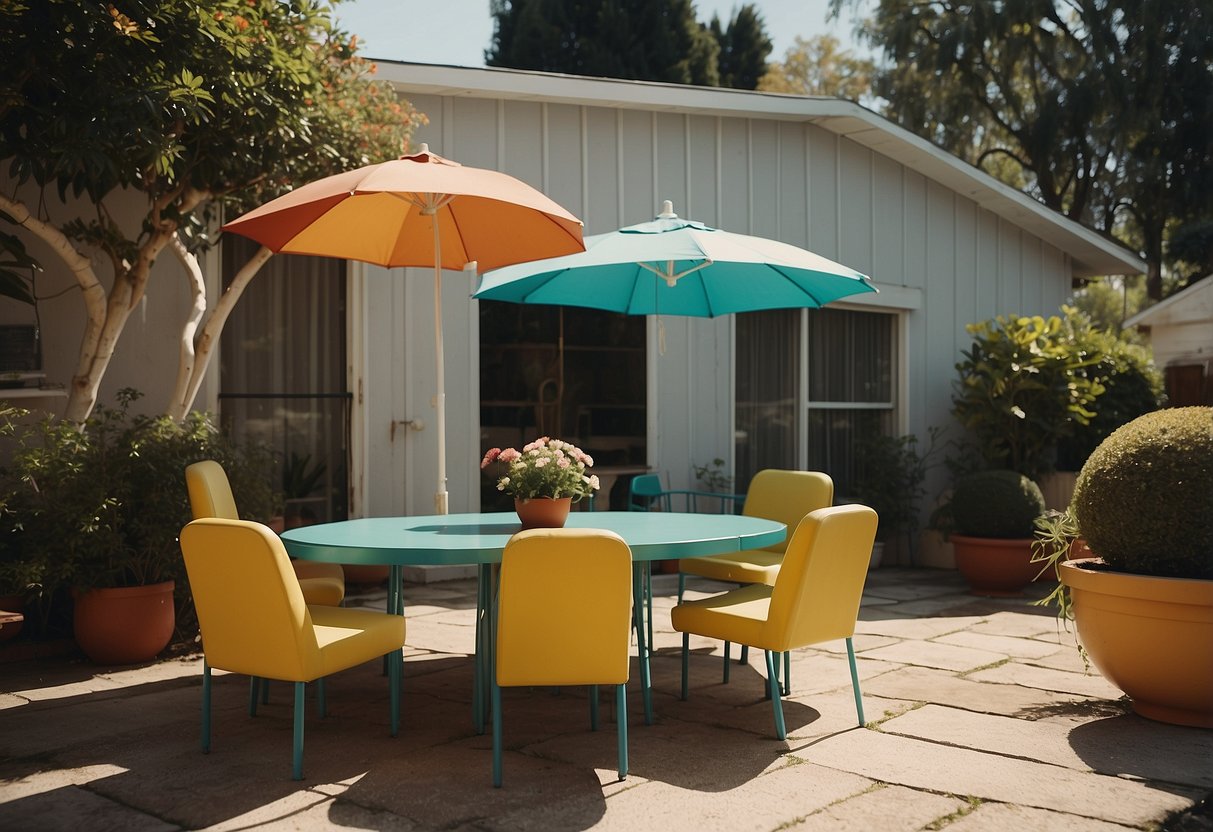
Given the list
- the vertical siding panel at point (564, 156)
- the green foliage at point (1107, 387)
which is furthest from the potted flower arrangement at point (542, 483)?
the green foliage at point (1107, 387)

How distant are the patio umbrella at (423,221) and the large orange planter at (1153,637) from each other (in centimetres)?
229

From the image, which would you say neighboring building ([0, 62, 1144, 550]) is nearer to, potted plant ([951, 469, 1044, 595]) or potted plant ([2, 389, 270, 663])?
potted plant ([2, 389, 270, 663])

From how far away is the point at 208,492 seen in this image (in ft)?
12.9

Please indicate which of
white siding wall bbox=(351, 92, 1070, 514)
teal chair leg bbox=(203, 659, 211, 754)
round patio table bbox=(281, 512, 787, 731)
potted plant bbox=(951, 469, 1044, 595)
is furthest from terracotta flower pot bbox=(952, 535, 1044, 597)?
teal chair leg bbox=(203, 659, 211, 754)

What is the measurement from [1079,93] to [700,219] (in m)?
11.0

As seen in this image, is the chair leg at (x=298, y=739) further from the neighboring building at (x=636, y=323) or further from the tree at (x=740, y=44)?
the tree at (x=740, y=44)

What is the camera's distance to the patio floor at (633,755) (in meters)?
2.77

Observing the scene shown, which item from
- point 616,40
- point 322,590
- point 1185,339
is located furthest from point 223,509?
point 616,40

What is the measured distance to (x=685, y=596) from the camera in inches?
243

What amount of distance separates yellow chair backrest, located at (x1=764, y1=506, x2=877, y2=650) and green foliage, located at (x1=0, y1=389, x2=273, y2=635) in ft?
8.34

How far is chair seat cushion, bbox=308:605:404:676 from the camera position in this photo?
3178 mm

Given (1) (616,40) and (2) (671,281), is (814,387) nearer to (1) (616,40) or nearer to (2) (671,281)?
(2) (671,281)

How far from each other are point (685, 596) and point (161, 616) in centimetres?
280

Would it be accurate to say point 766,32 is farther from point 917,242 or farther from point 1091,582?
point 1091,582
